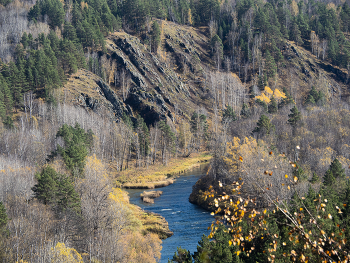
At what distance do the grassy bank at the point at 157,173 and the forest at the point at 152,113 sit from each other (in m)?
0.87

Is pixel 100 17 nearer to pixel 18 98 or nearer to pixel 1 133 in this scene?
pixel 18 98

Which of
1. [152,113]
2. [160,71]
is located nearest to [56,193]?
[152,113]

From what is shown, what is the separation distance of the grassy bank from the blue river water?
3.49 m

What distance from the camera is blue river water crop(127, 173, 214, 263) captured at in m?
41.1

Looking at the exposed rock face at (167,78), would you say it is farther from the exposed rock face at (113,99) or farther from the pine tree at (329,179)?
the pine tree at (329,179)

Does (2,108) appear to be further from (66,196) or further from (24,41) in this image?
(66,196)

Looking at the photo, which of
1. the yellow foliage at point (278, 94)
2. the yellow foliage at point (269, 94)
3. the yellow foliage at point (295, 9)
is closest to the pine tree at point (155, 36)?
the yellow foliage at point (269, 94)

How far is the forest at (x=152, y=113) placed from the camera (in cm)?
3409

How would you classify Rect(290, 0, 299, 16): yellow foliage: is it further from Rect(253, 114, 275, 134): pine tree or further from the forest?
Rect(253, 114, 275, 134): pine tree

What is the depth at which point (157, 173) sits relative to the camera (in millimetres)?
87812

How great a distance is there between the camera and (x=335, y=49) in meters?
151

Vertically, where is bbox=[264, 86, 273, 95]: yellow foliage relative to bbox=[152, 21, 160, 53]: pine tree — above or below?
below

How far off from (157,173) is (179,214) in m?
35.0

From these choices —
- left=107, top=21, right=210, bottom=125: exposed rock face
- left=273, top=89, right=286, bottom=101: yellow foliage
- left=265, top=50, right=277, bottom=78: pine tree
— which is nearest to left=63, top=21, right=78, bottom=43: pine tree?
left=107, top=21, right=210, bottom=125: exposed rock face
